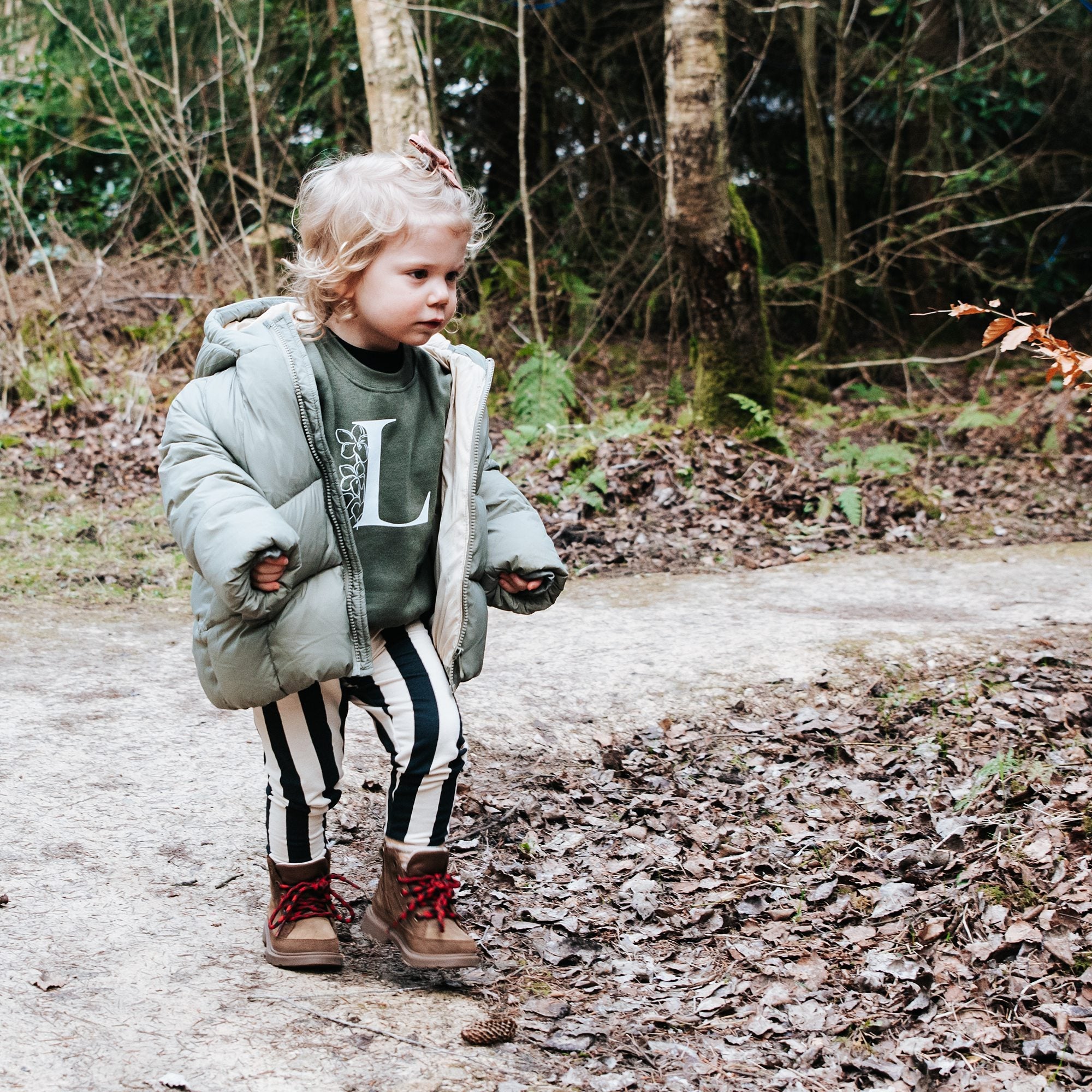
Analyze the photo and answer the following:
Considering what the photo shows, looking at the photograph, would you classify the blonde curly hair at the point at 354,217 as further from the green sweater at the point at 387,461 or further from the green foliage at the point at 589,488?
the green foliage at the point at 589,488

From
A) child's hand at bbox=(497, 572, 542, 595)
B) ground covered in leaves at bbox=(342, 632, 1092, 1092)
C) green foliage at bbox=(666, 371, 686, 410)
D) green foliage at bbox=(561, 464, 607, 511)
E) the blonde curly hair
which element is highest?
the blonde curly hair

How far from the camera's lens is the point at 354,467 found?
9.11 ft

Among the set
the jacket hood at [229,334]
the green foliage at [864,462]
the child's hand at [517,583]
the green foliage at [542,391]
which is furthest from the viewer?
the green foliage at [542,391]

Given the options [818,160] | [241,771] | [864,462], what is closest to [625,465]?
[864,462]

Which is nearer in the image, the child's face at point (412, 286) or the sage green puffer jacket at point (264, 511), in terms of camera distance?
the sage green puffer jacket at point (264, 511)

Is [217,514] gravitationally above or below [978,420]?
above

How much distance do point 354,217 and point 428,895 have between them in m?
1.66

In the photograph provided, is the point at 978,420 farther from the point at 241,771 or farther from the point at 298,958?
the point at 298,958

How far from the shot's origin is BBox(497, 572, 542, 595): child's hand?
3.01 m

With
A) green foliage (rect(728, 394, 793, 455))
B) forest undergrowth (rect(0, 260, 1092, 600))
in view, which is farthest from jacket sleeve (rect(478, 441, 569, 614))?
green foliage (rect(728, 394, 793, 455))

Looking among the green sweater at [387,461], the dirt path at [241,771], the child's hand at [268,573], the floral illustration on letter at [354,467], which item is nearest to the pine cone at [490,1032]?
the dirt path at [241,771]

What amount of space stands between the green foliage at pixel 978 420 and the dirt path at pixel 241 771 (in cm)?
224

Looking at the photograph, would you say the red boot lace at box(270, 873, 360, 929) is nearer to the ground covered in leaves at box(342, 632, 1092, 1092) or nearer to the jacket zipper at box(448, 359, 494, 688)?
the ground covered in leaves at box(342, 632, 1092, 1092)

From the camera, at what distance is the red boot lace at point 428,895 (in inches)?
111
